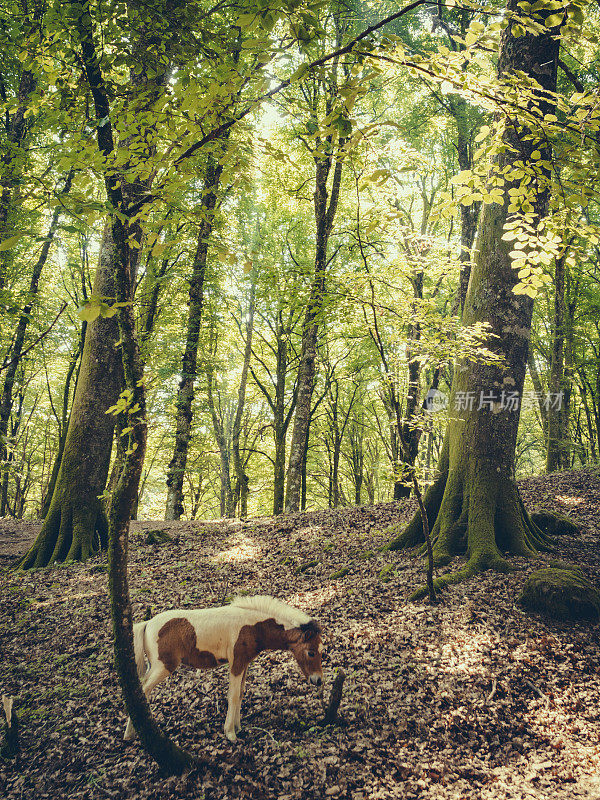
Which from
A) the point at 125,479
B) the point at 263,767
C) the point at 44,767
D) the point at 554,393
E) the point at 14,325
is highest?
the point at 14,325

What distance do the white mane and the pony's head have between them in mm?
51

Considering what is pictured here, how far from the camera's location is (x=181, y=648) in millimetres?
3477

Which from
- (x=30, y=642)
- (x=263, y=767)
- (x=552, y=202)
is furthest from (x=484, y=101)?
(x=30, y=642)

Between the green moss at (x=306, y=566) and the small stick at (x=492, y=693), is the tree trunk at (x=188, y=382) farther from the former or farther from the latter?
the small stick at (x=492, y=693)

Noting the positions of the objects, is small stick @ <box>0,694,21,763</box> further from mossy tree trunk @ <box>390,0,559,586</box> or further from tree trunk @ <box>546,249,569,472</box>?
tree trunk @ <box>546,249,569,472</box>

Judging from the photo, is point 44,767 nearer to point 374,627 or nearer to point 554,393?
point 374,627

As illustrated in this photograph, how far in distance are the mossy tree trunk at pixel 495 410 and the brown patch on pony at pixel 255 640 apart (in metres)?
3.50

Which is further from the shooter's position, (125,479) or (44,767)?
(44,767)

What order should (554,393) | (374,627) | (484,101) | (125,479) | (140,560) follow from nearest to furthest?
(484,101)
(125,479)
(374,627)
(140,560)
(554,393)

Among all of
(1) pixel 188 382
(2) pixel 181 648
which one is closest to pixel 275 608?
(2) pixel 181 648

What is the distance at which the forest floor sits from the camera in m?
3.11

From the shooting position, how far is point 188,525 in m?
11.1

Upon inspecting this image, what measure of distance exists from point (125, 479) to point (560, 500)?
28.9 feet

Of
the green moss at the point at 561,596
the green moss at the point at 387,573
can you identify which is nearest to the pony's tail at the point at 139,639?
the green moss at the point at 387,573
